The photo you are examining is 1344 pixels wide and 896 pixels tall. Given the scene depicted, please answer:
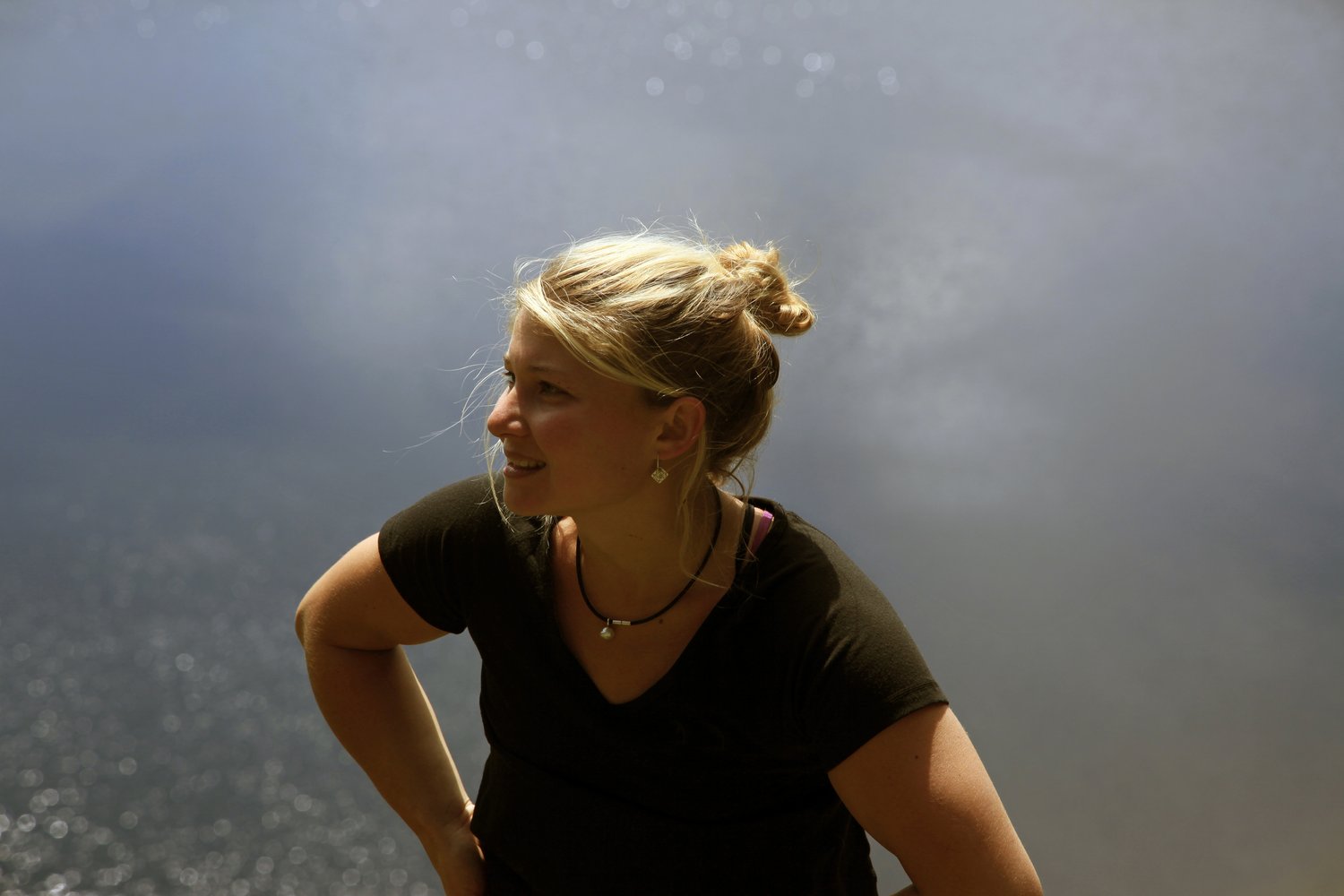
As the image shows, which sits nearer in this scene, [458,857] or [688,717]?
[688,717]

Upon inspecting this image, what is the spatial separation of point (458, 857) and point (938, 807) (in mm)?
579

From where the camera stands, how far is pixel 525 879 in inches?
45.3

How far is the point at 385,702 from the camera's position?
1278 mm

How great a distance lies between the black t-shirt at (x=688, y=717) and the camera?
946 mm

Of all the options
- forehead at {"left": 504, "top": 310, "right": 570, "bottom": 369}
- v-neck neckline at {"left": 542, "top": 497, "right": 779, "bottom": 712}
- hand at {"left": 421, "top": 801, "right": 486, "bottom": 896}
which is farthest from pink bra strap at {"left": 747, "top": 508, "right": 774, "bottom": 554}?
hand at {"left": 421, "top": 801, "right": 486, "bottom": 896}

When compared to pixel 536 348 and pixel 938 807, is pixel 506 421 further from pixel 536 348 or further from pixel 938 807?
pixel 938 807

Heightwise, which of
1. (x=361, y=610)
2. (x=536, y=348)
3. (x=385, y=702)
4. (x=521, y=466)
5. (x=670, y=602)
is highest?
(x=536, y=348)

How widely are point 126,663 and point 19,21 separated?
1.88m

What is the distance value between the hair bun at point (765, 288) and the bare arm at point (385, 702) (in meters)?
0.49

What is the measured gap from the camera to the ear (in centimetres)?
102

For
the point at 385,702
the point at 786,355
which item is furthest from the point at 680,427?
the point at 786,355

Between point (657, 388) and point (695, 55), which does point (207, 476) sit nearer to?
point (695, 55)

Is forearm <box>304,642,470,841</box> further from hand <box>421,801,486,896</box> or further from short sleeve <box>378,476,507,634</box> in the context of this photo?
short sleeve <box>378,476,507,634</box>

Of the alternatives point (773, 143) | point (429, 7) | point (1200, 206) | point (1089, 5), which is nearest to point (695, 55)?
point (773, 143)
